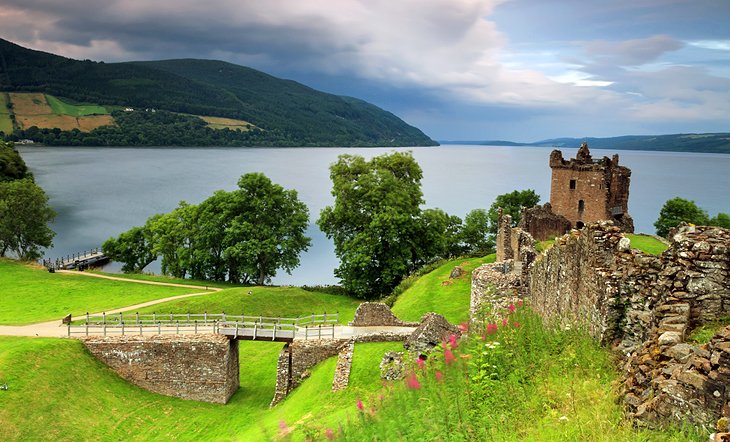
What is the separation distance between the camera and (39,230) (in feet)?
186

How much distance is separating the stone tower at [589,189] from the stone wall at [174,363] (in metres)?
31.2

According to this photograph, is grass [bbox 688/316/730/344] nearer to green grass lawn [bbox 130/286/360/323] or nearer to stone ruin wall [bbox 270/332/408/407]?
stone ruin wall [bbox 270/332/408/407]

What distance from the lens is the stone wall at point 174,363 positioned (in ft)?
85.4

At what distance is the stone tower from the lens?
4238 cm

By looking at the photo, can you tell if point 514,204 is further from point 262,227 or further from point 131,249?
point 131,249

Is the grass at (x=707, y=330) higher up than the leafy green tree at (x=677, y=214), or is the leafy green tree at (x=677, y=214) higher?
the grass at (x=707, y=330)

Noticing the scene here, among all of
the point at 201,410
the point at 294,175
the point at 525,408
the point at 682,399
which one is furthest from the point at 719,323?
the point at 294,175

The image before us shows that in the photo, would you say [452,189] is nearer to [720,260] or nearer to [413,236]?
[413,236]

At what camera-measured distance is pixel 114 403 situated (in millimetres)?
23781

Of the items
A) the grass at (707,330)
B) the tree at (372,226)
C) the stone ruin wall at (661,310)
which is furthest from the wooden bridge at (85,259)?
the grass at (707,330)

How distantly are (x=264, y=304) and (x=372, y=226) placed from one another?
491 inches

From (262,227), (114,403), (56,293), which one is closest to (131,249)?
(262,227)

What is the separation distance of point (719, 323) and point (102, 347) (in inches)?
1051

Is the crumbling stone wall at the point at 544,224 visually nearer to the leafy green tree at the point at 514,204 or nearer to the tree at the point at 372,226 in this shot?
the tree at the point at 372,226
